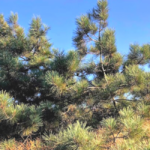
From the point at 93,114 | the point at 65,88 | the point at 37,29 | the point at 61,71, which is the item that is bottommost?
the point at 93,114

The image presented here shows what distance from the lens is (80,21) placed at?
2.76 m

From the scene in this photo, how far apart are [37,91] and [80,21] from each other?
6.17 feet

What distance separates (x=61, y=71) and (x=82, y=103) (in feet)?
2.49

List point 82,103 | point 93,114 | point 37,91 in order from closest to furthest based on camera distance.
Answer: point 82,103 < point 93,114 < point 37,91

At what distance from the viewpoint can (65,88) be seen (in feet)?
8.18

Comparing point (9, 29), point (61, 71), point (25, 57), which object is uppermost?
point (9, 29)

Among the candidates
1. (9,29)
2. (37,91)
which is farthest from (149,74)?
(9,29)

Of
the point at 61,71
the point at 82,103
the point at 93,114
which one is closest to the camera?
the point at 61,71

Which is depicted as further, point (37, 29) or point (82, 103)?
point (37, 29)

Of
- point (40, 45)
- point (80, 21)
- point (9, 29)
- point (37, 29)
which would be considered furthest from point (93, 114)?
point (9, 29)

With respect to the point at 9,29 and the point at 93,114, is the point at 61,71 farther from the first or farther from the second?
the point at 9,29

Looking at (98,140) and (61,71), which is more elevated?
(61,71)

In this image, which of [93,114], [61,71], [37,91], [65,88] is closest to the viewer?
[65,88]

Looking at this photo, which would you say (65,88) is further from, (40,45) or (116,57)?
(40,45)
